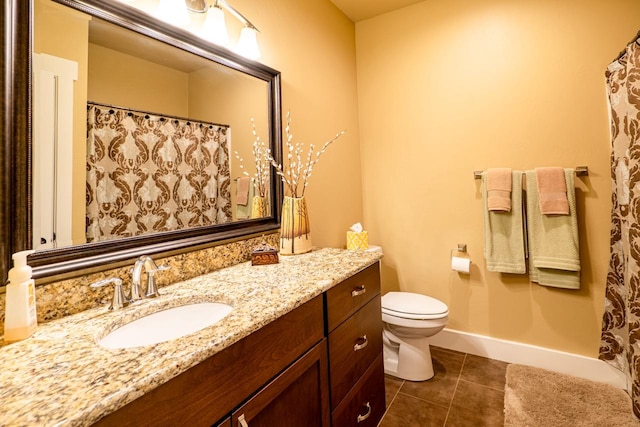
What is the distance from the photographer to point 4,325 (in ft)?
2.48

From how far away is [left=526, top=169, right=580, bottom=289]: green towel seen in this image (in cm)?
187

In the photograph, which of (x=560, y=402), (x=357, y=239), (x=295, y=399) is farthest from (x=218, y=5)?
(x=560, y=402)

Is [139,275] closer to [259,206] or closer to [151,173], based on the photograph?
[151,173]

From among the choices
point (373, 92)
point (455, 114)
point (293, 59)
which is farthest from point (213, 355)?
point (373, 92)

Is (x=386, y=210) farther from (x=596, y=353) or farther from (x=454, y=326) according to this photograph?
(x=596, y=353)

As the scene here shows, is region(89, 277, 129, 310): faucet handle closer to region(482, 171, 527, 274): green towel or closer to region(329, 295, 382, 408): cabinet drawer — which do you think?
region(329, 295, 382, 408): cabinet drawer

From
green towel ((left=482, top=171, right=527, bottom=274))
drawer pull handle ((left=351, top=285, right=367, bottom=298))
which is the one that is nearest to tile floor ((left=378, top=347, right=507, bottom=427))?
green towel ((left=482, top=171, right=527, bottom=274))

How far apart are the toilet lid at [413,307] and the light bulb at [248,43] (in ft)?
5.55

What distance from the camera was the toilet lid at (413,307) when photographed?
72.8 inches

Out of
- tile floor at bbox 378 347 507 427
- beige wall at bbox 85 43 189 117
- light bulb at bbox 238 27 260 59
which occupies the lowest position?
tile floor at bbox 378 347 507 427

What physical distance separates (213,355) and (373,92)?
2474 mm

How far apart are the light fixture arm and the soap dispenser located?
1.13 meters

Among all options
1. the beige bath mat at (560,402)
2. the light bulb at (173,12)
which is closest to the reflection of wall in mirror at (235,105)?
the light bulb at (173,12)

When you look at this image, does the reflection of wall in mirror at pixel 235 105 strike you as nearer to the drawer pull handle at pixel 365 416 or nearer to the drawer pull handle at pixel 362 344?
the drawer pull handle at pixel 362 344
